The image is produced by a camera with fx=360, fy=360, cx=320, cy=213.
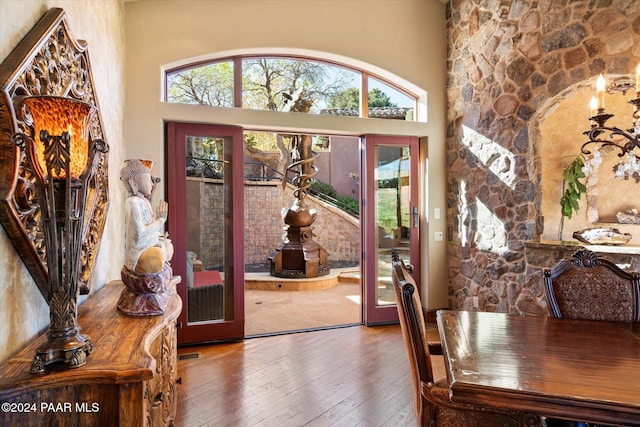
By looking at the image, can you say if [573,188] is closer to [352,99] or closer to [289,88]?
[352,99]

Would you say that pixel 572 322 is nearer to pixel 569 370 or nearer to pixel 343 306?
pixel 569 370

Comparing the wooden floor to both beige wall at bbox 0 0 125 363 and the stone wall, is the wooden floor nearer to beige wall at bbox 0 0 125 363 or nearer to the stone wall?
beige wall at bbox 0 0 125 363

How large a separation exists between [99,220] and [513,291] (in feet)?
11.8

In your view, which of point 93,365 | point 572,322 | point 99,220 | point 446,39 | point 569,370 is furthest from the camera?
point 446,39

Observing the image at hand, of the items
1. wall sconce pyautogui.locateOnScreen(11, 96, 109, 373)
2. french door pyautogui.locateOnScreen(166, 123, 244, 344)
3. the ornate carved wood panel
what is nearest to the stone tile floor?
french door pyautogui.locateOnScreen(166, 123, 244, 344)

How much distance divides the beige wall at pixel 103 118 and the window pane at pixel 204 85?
0.53 m

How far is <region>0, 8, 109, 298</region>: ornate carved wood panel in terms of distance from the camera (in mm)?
1277

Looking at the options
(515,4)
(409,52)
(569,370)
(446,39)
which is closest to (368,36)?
(409,52)

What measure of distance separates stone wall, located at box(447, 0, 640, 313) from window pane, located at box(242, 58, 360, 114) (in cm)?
137

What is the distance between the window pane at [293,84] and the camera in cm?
397

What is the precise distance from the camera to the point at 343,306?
17.7 ft

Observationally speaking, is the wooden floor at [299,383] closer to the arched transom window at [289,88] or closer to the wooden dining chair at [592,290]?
the wooden dining chair at [592,290]

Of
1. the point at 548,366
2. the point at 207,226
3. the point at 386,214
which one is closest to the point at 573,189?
the point at 386,214

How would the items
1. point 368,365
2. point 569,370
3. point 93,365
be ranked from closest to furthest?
1. point 93,365
2. point 569,370
3. point 368,365
